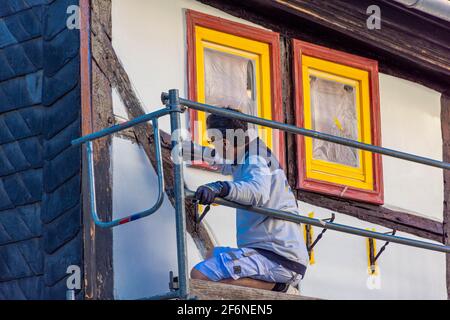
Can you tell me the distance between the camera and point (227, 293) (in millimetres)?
8336

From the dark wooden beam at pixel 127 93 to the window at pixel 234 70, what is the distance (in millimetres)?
371

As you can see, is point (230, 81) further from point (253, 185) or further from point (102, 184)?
point (253, 185)

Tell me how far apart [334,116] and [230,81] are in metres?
1.05

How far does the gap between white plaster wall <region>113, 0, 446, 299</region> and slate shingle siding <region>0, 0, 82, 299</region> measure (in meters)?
0.29

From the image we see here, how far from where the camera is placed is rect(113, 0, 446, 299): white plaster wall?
9.04 meters

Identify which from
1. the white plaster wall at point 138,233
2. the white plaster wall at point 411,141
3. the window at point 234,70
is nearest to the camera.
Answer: the white plaster wall at point 138,233

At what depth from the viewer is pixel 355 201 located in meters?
10.5

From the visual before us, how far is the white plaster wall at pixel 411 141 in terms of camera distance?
10.9m

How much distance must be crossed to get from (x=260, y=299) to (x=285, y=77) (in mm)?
2314

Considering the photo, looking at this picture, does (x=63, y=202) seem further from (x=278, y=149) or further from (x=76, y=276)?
(x=278, y=149)

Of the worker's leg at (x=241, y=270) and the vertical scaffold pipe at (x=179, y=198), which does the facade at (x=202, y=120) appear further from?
the vertical scaffold pipe at (x=179, y=198)

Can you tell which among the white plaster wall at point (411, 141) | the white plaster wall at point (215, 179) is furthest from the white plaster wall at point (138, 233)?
Answer: the white plaster wall at point (411, 141)

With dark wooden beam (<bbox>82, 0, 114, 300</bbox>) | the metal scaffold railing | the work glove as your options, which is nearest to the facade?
dark wooden beam (<bbox>82, 0, 114, 300</bbox>)

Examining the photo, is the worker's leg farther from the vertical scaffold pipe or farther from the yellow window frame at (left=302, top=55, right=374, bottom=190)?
the yellow window frame at (left=302, top=55, right=374, bottom=190)
